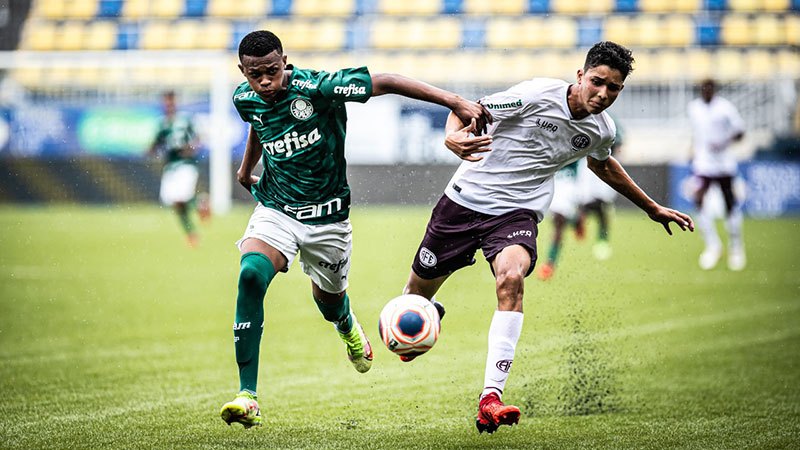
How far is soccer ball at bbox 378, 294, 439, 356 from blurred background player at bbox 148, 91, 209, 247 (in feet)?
38.3

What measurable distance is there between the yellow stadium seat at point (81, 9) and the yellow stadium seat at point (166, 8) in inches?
55.9

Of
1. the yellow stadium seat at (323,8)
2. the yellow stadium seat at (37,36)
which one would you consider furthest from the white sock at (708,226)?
the yellow stadium seat at (37,36)

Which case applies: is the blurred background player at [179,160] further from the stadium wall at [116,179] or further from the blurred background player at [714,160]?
the blurred background player at [714,160]

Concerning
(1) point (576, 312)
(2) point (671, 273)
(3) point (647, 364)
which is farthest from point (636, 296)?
(3) point (647, 364)

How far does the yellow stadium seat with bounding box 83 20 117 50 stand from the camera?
25984mm

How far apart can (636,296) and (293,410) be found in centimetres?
621

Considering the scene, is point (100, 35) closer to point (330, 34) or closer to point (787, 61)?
point (330, 34)

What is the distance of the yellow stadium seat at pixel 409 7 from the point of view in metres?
25.8

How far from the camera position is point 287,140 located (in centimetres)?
546

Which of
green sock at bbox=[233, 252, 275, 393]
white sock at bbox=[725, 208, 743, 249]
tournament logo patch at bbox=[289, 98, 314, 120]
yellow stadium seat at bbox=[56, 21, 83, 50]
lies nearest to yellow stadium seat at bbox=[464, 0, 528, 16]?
yellow stadium seat at bbox=[56, 21, 83, 50]

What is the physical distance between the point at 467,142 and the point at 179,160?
1325 centimetres

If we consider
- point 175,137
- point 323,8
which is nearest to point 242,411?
point 175,137

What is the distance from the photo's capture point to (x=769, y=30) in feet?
80.5

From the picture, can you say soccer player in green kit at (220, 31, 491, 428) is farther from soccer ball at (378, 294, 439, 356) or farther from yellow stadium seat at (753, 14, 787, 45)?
yellow stadium seat at (753, 14, 787, 45)
